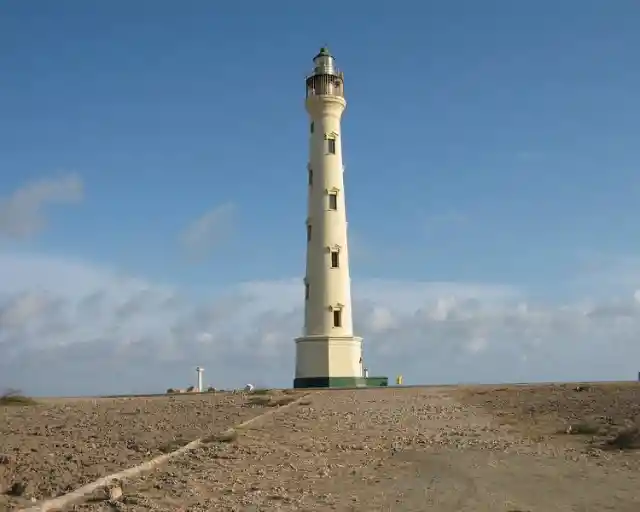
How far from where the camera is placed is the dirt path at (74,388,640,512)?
1048 centimetres

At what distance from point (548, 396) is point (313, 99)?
69.0ft

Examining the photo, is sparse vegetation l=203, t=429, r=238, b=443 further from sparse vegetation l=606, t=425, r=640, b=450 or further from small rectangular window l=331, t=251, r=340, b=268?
small rectangular window l=331, t=251, r=340, b=268

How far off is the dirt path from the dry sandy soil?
2 centimetres

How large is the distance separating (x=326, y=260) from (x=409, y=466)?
85.5 ft

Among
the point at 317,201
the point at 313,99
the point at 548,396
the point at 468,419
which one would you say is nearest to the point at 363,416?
the point at 468,419

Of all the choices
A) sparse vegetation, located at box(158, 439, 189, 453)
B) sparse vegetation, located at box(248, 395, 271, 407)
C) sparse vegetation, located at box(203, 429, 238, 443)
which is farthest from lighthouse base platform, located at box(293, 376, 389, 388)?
sparse vegetation, located at box(158, 439, 189, 453)

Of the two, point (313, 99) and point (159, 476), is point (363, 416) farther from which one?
point (313, 99)

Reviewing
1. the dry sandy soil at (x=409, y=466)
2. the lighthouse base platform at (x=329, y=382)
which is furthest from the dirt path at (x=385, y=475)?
the lighthouse base platform at (x=329, y=382)

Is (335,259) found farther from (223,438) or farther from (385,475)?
(385,475)

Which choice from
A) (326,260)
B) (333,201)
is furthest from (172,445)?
(333,201)

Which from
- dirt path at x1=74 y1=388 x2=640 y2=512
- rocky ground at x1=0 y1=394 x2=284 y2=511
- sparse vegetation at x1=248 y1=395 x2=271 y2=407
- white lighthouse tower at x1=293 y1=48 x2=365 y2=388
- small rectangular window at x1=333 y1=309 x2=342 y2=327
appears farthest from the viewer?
small rectangular window at x1=333 y1=309 x2=342 y2=327

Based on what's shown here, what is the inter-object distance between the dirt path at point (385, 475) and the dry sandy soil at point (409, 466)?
0.02 meters

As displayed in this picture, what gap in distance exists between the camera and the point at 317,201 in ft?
132

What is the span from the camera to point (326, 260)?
3934 centimetres
